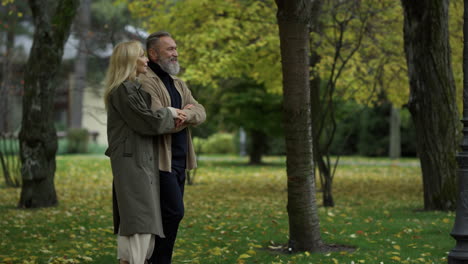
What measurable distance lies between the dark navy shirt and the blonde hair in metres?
0.26

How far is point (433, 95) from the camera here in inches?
428

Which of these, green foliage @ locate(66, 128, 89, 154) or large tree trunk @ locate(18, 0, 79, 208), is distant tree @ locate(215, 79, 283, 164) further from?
large tree trunk @ locate(18, 0, 79, 208)

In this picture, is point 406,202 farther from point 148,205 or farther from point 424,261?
point 148,205

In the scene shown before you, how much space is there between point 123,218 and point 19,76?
53.0 feet

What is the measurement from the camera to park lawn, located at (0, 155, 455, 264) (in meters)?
7.23

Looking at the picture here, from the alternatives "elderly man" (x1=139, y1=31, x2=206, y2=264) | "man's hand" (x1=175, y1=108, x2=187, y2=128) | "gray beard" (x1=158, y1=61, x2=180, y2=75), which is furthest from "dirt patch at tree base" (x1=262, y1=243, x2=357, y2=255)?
"gray beard" (x1=158, y1=61, x2=180, y2=75)

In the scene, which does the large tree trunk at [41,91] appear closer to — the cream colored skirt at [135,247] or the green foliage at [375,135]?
the cream colored skirt at [135,247]

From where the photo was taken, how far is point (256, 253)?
7.43 metres

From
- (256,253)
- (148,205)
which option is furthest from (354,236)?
(148,205)

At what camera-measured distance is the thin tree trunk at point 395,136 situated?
114 ft

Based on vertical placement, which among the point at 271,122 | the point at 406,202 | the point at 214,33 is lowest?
the point at 406,202

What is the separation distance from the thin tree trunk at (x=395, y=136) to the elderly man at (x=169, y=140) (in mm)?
29838

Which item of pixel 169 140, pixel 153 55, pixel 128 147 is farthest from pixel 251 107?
pixel 128 147

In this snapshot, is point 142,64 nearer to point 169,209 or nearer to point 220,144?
point 169,209
